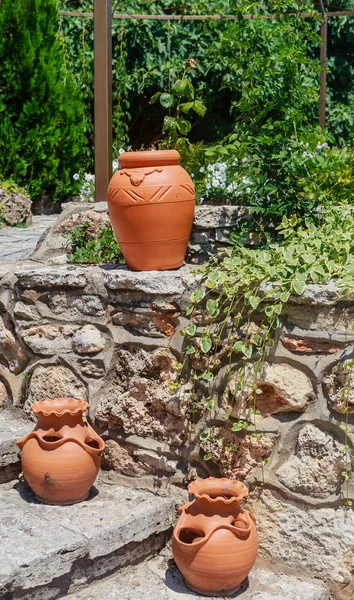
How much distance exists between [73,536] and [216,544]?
0.48m

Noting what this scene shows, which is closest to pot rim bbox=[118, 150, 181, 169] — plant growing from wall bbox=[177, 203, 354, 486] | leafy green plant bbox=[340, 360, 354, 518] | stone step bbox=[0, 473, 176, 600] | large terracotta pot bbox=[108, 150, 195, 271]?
large terracotta pot bbox=[108, 150, 195, 271]

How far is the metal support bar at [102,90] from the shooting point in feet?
12.5

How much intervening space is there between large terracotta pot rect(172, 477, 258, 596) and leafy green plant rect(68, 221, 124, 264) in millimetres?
1193

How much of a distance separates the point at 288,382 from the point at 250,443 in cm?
27

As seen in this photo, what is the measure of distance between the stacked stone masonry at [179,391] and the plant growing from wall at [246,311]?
0.03 m

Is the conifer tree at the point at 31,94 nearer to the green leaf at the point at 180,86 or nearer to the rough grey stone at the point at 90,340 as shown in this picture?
the green leaf at the point at 180,86

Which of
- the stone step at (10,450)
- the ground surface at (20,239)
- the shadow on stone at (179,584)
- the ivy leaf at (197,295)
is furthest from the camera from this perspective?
the ground surface at (20,239)

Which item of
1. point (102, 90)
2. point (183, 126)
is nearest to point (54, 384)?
point (183, 126)

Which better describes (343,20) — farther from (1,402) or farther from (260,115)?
(1,402)

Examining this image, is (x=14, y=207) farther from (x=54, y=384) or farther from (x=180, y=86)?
(x=54, y=384)

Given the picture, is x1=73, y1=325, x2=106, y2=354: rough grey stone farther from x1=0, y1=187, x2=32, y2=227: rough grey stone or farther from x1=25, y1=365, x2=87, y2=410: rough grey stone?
x1=0, y1=187, x2=32, y2=227: rough grey stone

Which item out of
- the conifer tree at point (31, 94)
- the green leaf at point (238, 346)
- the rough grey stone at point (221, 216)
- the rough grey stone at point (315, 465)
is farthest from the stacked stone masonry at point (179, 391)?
the conifer tree at point (31, 94)

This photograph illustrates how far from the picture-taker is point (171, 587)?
252 cm

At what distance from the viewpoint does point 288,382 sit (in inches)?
102
